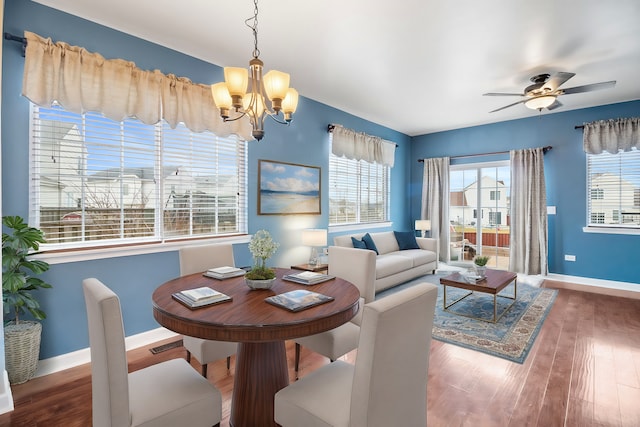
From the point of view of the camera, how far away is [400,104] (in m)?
4.86

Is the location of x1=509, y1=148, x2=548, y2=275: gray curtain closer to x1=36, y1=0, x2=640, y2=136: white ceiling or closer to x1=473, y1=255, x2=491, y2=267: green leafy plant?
x1=36, y1=0, x2=640, y2=136: white ceiling

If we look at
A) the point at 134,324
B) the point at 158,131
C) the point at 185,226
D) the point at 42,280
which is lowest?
the point at 134,324

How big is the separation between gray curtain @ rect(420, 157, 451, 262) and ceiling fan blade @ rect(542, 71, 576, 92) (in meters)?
2.87

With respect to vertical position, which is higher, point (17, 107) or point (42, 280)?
point (17, 107)

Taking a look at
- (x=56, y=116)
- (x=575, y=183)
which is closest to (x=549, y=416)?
(x=56, y=116)

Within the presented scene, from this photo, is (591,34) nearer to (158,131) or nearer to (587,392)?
(587,392)

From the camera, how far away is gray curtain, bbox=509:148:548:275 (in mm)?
5312

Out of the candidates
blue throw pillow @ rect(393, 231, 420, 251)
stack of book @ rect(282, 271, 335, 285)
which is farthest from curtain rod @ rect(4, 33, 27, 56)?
blue throw pillow @ rect(393, 231, 420, 251)

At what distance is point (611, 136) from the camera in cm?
470

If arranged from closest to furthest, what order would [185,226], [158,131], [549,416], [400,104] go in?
[549,416], [158,131], [185,226], [400,104]

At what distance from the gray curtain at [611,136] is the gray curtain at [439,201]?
2.21m

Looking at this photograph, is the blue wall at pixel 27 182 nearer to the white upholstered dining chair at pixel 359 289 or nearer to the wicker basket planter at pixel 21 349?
the wicker basket planter at pixel 21 349

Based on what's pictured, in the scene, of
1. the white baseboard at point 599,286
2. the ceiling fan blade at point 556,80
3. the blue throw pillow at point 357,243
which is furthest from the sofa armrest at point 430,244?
the ceiling fan blade at point 556,80

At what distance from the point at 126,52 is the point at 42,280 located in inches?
79.1
